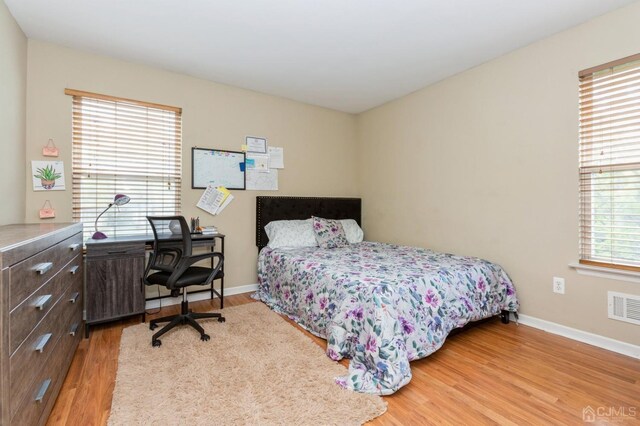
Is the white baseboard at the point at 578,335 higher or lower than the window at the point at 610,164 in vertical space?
lower

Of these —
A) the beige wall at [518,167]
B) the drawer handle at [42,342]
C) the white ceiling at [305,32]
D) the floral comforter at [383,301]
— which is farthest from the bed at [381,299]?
the white ceiling at [305,32]

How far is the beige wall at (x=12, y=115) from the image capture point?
2027 mm

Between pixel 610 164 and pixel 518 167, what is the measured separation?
0.60 metres

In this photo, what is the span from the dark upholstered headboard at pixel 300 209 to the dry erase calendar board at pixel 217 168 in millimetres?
379

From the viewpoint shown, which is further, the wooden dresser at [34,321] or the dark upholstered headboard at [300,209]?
the dark upholstered headboard at [300,209]

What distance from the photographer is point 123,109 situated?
9.65 ft

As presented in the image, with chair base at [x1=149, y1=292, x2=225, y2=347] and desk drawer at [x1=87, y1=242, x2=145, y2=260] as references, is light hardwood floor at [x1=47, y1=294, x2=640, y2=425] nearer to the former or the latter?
chair base at [x1=149, y1=292, x2=225, y2=347]

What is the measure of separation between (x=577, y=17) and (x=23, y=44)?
434 cm

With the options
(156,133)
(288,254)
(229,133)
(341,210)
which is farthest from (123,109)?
(341,210)

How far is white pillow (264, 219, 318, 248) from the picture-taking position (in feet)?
11.2

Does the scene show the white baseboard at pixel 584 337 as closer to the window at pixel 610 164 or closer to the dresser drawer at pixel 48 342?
the window at pixel 610 164

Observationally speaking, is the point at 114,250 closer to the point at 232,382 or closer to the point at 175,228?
the point at 175,228

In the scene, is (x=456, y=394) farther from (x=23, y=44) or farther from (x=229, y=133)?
(x=23, y=44)

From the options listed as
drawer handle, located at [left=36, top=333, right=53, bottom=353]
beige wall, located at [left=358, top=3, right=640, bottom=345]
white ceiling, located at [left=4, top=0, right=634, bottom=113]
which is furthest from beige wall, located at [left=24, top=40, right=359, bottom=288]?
drawer handle, located at [left=36, top=333, right=53, bottom=353]
